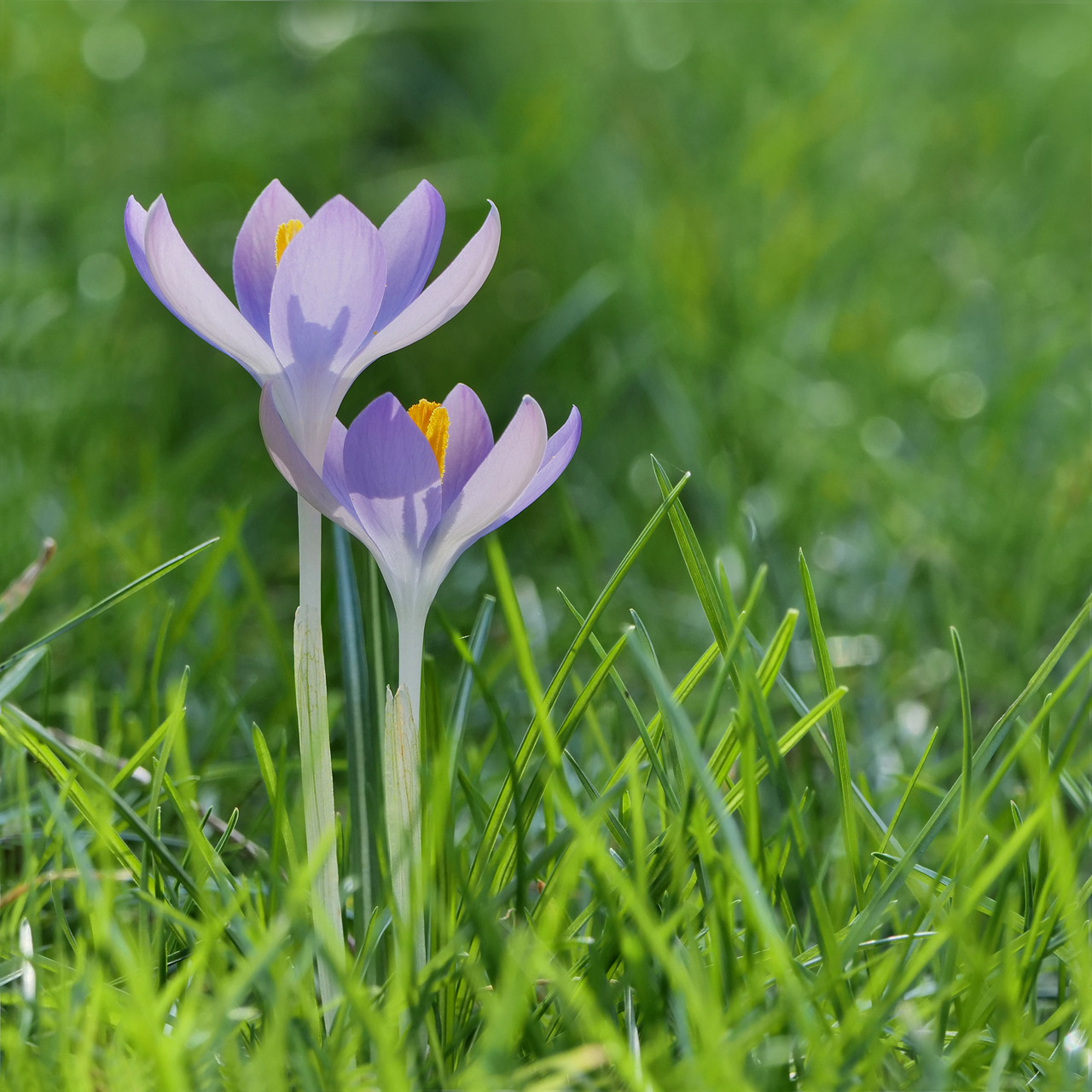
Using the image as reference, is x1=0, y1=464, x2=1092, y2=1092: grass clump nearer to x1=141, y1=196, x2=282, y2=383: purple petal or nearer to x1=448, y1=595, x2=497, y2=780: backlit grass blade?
x1=448, y1=595, x2=497, y2=780: backlit grass blade

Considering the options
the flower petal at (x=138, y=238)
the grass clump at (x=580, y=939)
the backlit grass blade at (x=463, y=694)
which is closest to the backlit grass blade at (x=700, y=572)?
the grass clump at (x=580, y=939)

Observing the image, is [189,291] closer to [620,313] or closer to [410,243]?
[410,243]

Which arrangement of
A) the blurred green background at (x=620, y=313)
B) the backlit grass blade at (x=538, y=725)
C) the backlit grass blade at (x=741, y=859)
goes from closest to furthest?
the backlit grass blade at (x=741, y=859)
the backlit grass blade at (x=538, y=725)
the blurred green background at (x=620, y=313)

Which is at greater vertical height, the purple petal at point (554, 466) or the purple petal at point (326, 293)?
the purple petal at point (326, 293)

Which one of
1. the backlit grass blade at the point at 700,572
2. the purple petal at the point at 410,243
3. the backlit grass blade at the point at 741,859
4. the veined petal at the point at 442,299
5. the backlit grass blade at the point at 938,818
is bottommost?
the backlit grass blade at the point at 938,818

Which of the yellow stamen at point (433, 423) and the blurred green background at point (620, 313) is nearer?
the yellow stamen at point (433, 423)

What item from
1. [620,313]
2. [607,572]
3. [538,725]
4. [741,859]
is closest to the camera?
[741,859]

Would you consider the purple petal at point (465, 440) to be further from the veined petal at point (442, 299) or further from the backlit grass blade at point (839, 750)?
the backlit grass blade at point (839, 750)

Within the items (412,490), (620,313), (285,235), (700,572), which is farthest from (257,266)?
(620,313)
